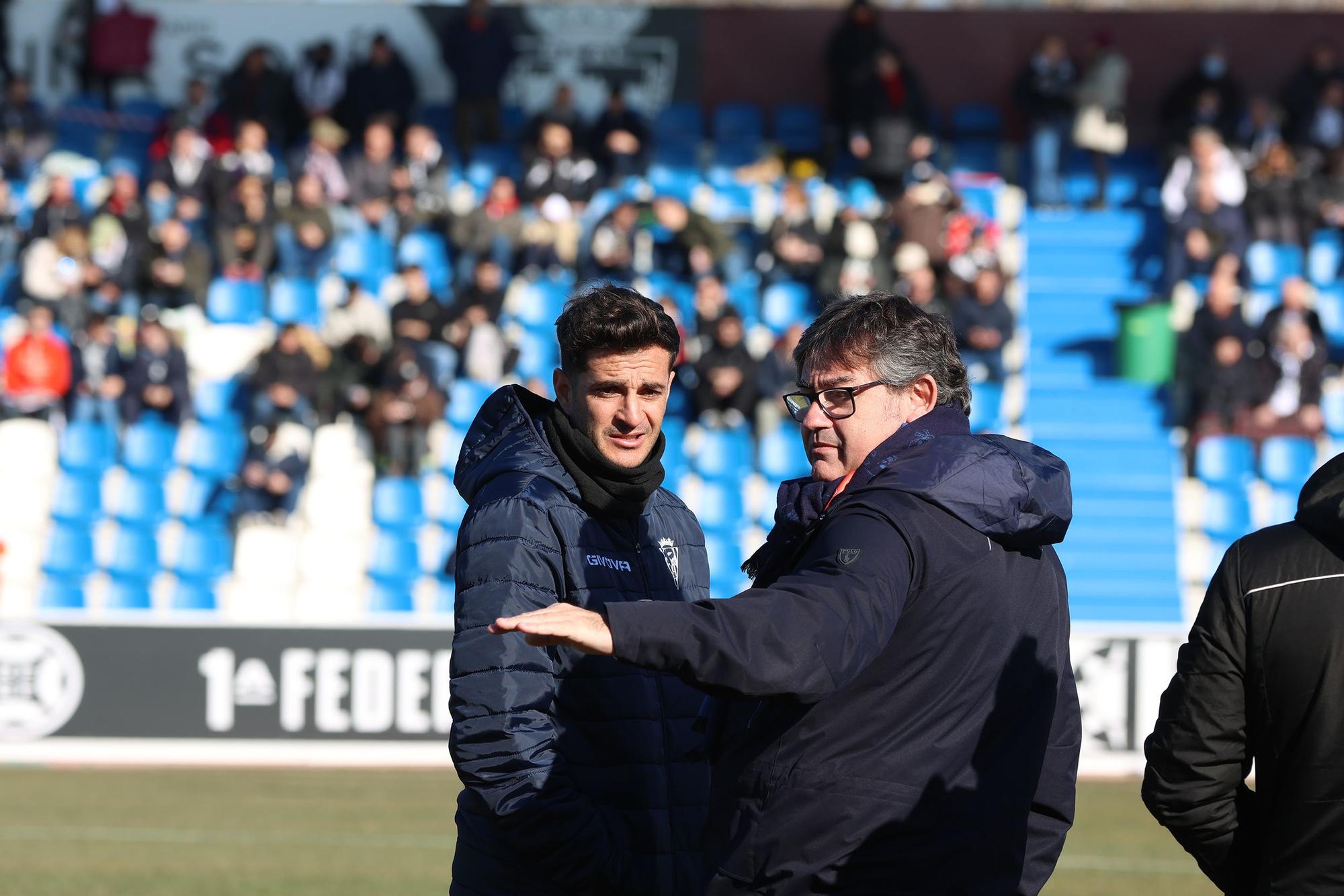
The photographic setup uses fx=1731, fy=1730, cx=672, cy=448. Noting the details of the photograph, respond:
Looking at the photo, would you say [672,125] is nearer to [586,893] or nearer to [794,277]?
[794,277]

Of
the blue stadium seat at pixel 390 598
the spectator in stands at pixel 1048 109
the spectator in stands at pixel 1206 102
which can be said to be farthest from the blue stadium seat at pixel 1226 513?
the blue stadium seat at pixel 390 598

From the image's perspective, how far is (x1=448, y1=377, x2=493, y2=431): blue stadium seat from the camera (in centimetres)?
1564

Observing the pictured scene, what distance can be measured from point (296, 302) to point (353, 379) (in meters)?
1.84

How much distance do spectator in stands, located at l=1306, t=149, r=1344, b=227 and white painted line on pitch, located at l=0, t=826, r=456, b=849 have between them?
12146 mm

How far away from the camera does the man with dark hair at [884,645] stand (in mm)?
2533

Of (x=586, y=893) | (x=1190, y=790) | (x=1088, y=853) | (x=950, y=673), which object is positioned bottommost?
(x=1088, y=853)

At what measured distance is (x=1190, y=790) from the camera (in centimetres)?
299

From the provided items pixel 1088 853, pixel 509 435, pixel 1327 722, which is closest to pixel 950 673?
pixel 1327 722

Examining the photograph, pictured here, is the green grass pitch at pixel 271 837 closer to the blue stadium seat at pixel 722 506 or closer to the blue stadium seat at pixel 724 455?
the blue stadium seat at pixel 722 506

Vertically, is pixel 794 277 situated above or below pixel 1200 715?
above

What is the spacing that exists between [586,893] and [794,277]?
1405 centimetres

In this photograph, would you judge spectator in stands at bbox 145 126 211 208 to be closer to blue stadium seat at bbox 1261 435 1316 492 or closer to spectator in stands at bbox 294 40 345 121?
spectator in stands at bbox 294 40 345 121

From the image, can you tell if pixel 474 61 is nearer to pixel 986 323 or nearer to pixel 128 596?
pixel 986 323

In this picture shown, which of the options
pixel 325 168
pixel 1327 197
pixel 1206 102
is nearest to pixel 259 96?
pixel 325 168
